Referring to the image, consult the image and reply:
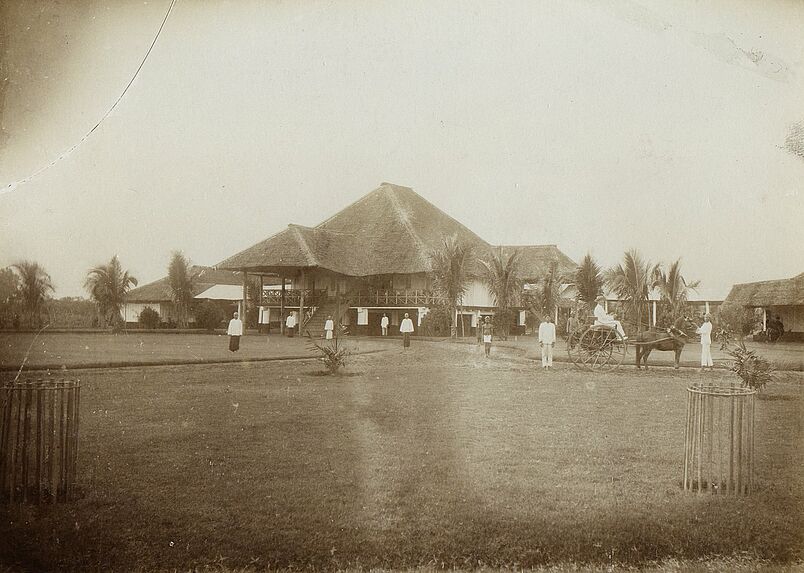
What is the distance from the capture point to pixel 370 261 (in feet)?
9.93

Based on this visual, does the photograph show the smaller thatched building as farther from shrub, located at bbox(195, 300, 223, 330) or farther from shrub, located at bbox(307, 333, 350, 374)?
shrub, located at bbox(307, 333, 350, 374)

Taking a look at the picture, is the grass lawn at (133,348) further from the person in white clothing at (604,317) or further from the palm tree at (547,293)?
the person in white clothing at (604,317)

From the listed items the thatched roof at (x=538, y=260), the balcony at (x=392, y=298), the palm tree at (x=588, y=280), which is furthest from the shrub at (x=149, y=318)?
the palm tree at (x=588, y=280)

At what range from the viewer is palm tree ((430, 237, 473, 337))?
9.87 feet

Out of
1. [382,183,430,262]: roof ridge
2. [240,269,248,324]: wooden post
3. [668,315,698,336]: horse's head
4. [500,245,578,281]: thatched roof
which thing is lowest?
[668,315,698,336]: horse's head

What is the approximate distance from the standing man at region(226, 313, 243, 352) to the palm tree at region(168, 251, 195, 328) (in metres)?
0.21

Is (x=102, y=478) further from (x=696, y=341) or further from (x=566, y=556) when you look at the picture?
(x=696, y=341)

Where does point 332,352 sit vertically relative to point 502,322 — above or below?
below

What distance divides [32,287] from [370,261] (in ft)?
5.01

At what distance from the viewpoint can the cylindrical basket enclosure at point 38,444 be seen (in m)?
2.25

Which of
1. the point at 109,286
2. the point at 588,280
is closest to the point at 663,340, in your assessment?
the point at 588,280

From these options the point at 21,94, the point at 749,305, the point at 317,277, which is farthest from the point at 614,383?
the point at 21,94

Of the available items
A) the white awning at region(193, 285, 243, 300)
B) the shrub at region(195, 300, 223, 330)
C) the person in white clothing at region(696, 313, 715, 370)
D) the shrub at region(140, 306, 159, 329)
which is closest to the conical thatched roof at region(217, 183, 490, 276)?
the white awning at region(193, 285, 243, 300)

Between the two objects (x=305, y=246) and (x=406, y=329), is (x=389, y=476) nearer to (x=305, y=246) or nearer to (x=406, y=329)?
(x=406, y=329)
